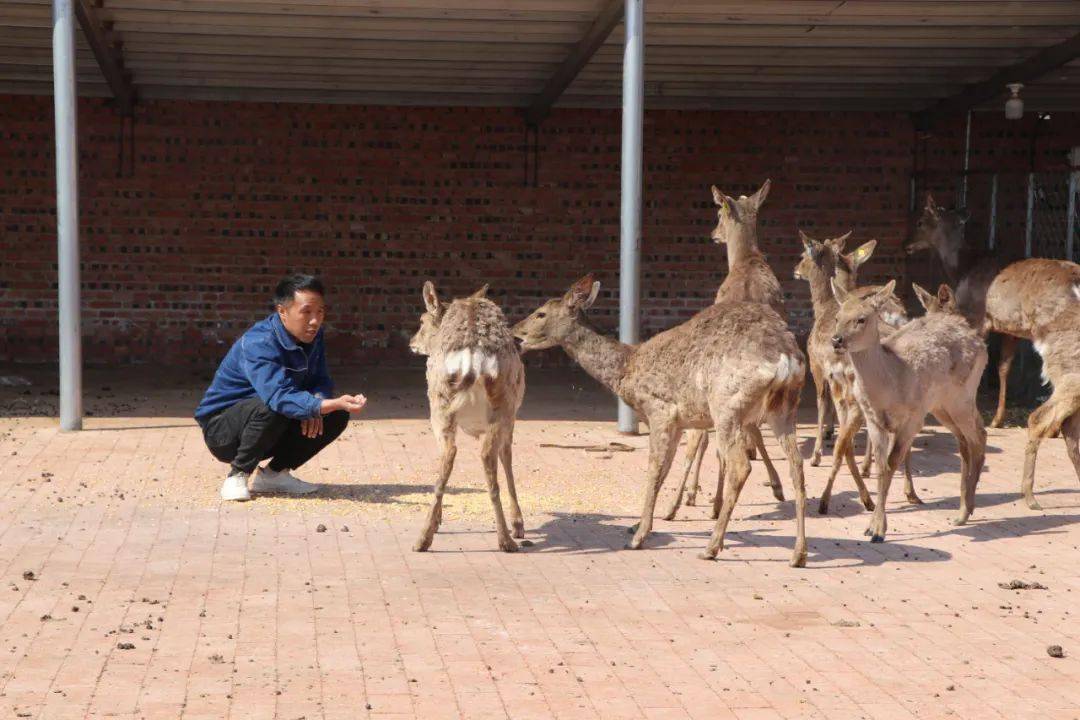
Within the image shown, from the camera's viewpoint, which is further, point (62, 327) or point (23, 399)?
point (23, 399)

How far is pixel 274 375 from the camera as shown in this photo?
8.79 meters

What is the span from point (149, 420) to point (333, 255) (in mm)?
4998

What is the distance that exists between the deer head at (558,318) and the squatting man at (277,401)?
1244 mm

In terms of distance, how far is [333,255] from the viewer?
674 inches

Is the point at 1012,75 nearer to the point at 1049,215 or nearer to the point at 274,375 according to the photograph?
the point at 1049,215

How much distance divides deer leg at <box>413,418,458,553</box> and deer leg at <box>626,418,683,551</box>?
1.12 m

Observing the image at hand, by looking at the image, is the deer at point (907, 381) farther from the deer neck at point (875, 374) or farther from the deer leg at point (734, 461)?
the deer leg at point (734, 461)

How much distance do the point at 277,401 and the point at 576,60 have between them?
6.38 meters

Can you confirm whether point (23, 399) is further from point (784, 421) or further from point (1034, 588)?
point (1034, 588)

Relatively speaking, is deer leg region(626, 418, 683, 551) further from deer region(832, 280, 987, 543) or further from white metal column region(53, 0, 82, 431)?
white metal column region(53, 0, 82, 431)

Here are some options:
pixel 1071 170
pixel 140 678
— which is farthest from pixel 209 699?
pixel 1071 170

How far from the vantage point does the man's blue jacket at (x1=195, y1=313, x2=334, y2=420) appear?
340 inches

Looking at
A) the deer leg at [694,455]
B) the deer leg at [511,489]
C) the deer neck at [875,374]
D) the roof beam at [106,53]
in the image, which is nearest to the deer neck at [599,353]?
the deer leg at [511,489]

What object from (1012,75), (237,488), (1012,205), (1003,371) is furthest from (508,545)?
(1012,205)
